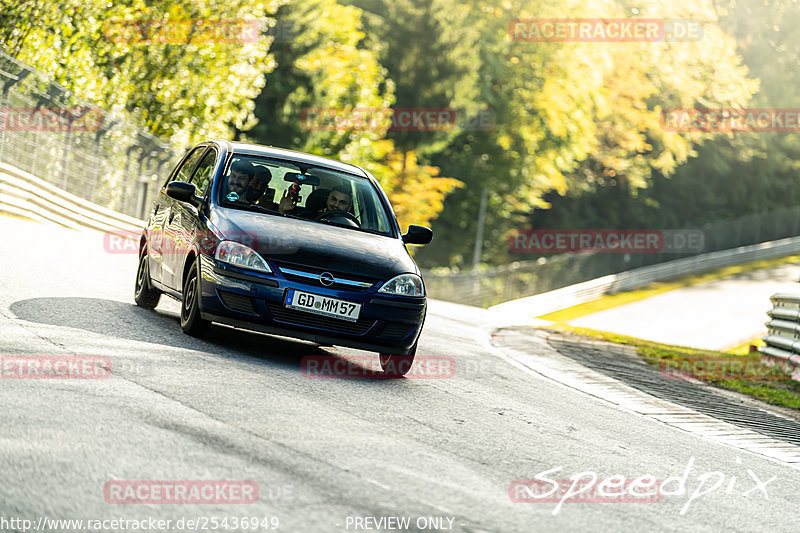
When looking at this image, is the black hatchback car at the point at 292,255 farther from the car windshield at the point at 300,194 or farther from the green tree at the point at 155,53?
the green tree at the point at 155,53

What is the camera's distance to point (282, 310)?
8500 millimetres

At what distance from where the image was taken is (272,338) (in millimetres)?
10297

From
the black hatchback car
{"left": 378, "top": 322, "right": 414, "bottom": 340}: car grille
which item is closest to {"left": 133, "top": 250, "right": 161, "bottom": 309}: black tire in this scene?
the black hatchback car

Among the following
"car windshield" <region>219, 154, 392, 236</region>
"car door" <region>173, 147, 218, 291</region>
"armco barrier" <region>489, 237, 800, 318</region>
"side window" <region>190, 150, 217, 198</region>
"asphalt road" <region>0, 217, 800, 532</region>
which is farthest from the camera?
"armco barrier" <region>489, 237, 800, 318</region>

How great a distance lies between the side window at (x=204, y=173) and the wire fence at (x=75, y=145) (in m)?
12.5

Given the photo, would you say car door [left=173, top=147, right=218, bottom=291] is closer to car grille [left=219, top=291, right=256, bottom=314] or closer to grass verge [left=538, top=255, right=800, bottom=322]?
car grille [left=219, top=291, right=256, bottom=314]

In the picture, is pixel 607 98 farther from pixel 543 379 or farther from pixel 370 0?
pixel 543 379

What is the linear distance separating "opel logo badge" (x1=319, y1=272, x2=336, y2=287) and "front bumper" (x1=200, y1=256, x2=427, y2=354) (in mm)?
43

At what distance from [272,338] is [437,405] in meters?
2.65

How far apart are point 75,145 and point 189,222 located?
17.8 m

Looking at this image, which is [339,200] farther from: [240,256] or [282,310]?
[282,310]

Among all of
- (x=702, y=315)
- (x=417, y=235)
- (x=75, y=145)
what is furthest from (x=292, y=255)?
(x=702, y=315)

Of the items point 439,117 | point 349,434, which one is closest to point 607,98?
point 439,117

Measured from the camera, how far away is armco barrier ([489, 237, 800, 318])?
3988 centimetres
